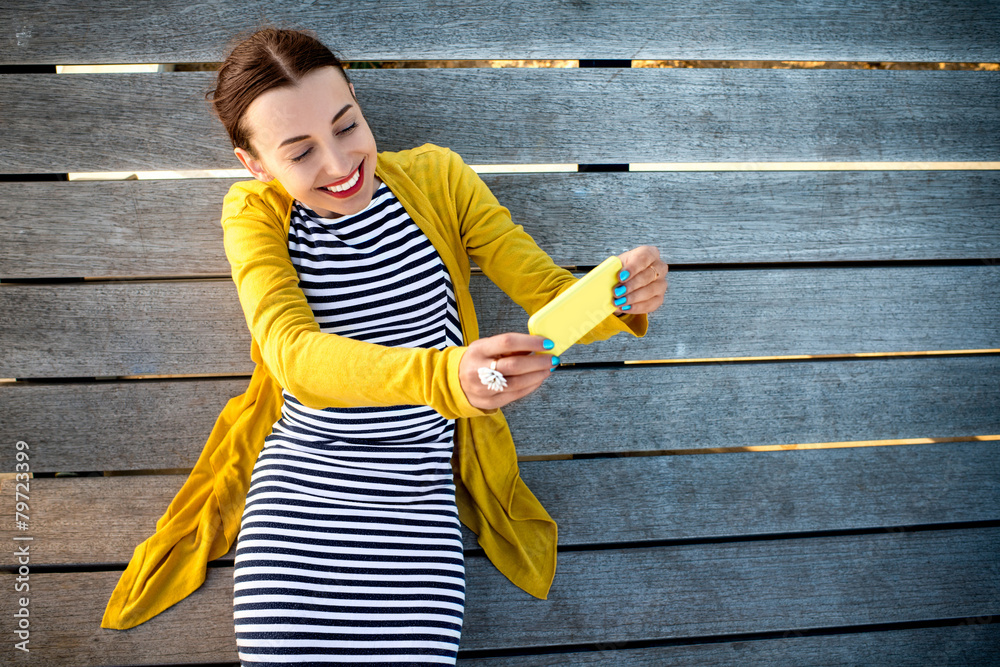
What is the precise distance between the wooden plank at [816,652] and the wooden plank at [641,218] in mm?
853

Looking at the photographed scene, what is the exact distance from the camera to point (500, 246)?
99cm

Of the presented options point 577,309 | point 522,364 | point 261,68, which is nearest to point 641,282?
point 577,309

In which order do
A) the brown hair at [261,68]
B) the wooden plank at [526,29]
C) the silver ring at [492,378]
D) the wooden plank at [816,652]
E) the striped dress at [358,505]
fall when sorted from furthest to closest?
the wooden plank at [816,652], the wooden plank at [526,29], the striped dress at [358,505], the brown hair at [261,68], the silver ring at [492,378]

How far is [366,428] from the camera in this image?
965 millimetres

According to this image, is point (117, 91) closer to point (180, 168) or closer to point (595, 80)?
point (180, 168)

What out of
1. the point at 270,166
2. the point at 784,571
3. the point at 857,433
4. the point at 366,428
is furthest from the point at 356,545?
the point at 857,433

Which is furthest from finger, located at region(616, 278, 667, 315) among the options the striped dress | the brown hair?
the brown hair

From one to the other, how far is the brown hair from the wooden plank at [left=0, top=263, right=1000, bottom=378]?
451mm

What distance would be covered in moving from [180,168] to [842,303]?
4.72ft

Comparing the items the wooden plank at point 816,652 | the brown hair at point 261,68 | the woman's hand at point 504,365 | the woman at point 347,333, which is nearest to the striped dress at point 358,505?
the woman at point 347,333

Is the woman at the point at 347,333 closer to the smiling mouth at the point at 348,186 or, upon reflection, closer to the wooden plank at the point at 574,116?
the smiling mouth at the point at 348,186

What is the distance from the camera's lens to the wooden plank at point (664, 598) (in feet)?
3.81

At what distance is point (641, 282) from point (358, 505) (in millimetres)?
602

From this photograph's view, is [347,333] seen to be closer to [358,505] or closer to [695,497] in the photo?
[358,505]
